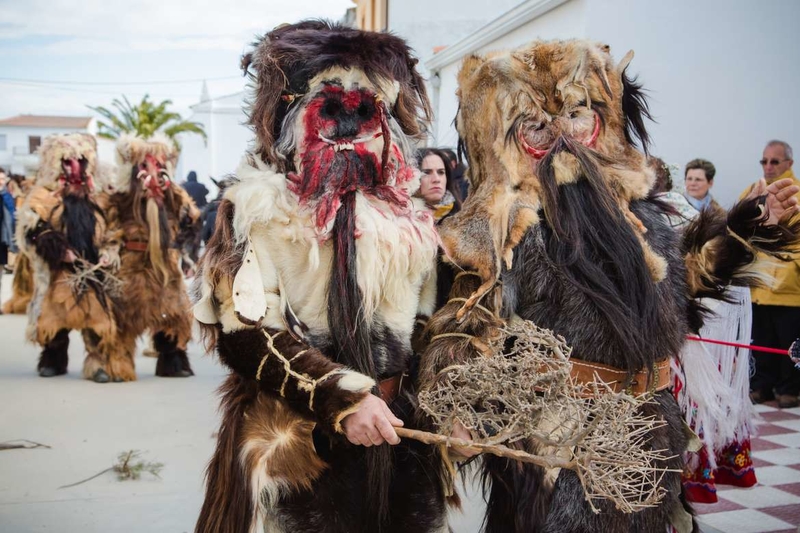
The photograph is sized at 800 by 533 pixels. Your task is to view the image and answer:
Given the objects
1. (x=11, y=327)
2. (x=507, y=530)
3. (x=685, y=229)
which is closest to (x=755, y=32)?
(x=685, y=229)

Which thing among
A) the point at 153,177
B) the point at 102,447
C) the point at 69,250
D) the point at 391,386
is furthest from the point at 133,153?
the point at 391,386

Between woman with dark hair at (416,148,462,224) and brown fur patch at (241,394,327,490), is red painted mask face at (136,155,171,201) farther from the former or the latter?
brown fur patch at (241,394,327,490)

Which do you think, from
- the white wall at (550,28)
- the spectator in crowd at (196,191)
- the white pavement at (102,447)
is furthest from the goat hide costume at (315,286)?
the spectator in crowd at (196,191)

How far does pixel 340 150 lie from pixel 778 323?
16.1ft

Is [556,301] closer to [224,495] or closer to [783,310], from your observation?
[224,495]

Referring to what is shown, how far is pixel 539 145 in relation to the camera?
2.56 m

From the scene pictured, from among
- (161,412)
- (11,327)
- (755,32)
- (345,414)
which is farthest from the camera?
Result: (11,327)

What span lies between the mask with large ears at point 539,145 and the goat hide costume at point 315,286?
0.19 metres

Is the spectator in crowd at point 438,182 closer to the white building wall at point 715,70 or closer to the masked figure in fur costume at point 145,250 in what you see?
the white building wall at point 715,70

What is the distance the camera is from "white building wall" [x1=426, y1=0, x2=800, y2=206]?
22.7 feet

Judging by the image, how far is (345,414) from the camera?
212 cm

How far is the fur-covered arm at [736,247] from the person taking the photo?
278cm

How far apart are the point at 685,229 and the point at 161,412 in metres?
4.34

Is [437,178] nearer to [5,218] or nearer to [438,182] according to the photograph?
[438,182]
